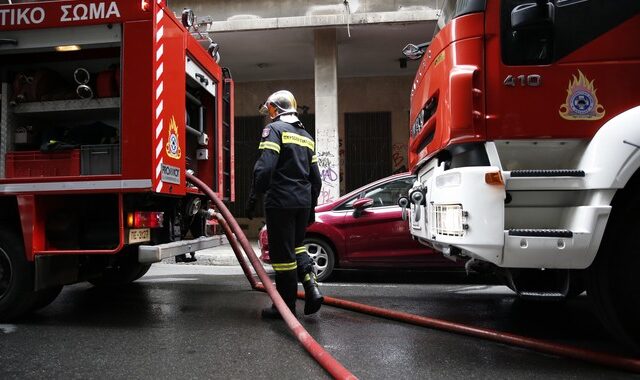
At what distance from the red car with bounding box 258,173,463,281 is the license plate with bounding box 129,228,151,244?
7.01 ft

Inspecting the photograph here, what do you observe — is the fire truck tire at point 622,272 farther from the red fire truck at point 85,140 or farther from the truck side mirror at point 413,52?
the red fire truck at point 85,140

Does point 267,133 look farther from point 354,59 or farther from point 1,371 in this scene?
point 354,59

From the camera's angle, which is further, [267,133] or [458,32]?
[267,133]

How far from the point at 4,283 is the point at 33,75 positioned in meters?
1.94

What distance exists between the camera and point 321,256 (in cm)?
654

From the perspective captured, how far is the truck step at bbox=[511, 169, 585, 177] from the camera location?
120 inches

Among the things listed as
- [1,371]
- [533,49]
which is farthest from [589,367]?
[1,371]

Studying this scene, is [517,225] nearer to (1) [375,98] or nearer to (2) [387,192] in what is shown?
(2) [387,192]

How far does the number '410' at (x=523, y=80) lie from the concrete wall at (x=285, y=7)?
7785 mm

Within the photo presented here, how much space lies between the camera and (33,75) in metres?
4.53

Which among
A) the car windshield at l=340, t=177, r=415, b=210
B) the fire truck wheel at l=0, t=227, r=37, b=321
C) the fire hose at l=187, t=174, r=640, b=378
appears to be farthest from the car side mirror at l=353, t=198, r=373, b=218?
the fire truck wheel at l=0, t=227, r=37, b=321

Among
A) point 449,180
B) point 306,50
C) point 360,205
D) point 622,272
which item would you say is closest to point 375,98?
point 306,50

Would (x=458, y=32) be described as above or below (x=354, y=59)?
below

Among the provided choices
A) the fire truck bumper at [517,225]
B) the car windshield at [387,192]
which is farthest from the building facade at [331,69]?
the fire truck bumper at [517,225]
